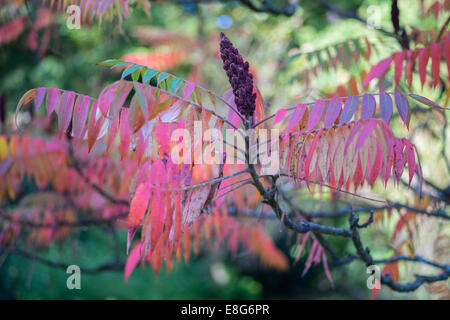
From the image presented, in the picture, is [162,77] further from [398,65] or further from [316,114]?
[398,65]

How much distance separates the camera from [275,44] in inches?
285

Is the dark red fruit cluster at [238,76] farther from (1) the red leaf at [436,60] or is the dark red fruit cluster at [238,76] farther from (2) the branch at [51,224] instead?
(2) the branch at [51,224]

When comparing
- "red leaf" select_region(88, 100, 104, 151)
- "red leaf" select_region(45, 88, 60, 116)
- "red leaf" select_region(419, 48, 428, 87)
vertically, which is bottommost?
"red leaf" select_region(88, 100, 104, 151)

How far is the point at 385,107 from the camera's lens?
134 centimetres

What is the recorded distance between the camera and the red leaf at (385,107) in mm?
1311

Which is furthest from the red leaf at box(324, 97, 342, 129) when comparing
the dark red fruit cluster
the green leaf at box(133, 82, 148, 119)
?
the green leaf at box(133, 82, 148, 119)

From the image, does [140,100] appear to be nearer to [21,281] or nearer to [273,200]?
[273,200]

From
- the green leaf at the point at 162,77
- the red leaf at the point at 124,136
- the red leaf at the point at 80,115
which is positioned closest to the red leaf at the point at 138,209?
the red leaf at the point at 124,136

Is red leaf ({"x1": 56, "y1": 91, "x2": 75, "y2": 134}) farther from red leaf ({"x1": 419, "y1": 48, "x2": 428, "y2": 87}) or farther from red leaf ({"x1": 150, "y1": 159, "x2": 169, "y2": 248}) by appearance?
red leaf ({"x1": 419, "y1": 48, "x2": 428, "y2": 87})

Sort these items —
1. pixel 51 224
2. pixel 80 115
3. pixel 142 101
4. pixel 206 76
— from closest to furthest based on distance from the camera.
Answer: pixel 142 101, pixel 80 115, pixel 51 224, pixel 206 76

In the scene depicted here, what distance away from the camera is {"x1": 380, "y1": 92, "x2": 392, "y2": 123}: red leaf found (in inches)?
51.6

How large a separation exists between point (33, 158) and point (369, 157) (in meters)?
2.55

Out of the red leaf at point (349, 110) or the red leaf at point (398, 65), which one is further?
the red leaf at point (398, 65)

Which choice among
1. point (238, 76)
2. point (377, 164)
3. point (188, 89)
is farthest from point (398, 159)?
point (188, 89)
